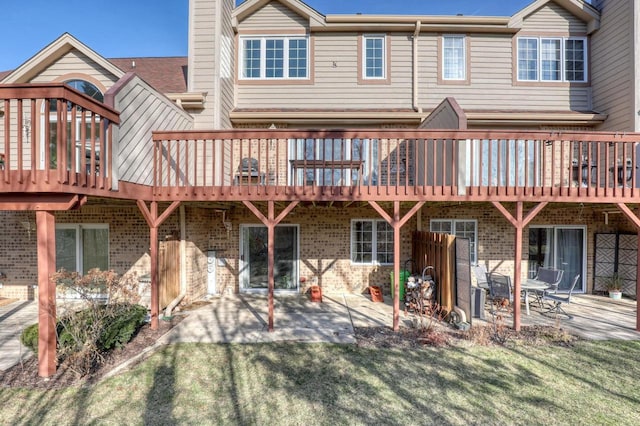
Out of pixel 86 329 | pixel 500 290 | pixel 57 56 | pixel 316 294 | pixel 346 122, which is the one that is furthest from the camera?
pixel 346 122

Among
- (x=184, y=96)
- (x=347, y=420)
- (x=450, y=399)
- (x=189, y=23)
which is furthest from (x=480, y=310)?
(x=189, y=23)

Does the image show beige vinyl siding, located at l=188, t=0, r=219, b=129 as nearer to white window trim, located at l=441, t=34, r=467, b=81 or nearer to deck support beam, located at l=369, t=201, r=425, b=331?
deck support beam, located at l=369, t=201, r=425, b=331

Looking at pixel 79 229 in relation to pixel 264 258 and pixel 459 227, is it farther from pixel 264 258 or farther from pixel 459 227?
pixel 459 227

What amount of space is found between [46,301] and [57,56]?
6.66 metres

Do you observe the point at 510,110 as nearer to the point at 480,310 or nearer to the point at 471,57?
the point at 471,57

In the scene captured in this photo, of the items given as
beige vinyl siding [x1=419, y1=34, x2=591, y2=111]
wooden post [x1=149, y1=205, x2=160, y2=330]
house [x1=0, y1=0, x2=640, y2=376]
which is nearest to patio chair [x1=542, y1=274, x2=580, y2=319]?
house [x1=0, y1=0, x2=640, y2=376]

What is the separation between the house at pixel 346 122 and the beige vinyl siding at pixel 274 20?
1.7 inches

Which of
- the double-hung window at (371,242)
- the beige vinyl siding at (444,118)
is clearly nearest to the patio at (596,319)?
the double-hung window at (371,242)

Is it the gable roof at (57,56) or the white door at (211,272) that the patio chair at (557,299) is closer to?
the white door at (211,272)

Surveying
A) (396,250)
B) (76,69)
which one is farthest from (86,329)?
(76,69)

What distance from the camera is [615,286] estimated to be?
845 cm

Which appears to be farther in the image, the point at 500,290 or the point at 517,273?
the point at 500,290

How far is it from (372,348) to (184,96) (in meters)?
7.28

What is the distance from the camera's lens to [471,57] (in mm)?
9672
